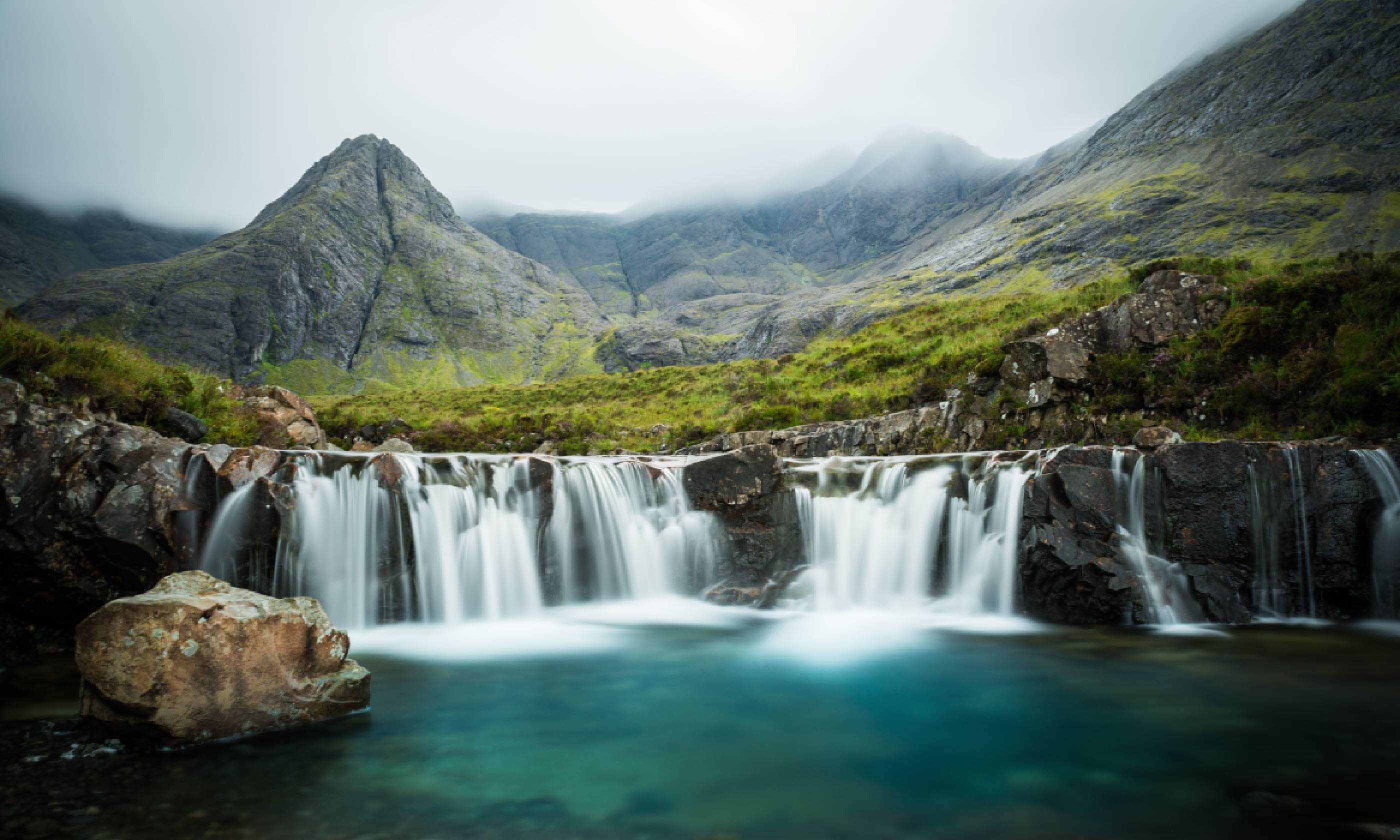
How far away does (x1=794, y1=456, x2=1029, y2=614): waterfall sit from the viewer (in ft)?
36.8

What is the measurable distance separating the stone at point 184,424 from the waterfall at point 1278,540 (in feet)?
64.5

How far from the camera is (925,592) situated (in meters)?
11.9

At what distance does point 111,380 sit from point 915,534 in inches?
621

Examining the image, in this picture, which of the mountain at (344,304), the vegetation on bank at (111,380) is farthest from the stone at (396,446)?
the mountain at (344,304)

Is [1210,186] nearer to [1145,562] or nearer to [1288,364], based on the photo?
[1288,364]

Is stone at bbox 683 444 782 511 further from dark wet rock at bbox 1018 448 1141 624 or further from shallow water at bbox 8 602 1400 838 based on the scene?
dark wet rock at bbox 1018 448 1141 624

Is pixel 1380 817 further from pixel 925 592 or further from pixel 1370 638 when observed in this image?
pixel 925 592

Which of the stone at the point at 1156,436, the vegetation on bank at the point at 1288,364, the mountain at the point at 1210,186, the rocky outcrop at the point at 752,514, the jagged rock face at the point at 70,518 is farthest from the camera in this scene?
the mountain at the point at 1210,186

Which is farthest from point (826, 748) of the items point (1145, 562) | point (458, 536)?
point (458, 536)

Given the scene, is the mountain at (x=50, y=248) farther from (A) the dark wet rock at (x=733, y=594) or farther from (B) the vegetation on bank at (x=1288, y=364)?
(B) the vegetation on bank at (x=1288, y=364)

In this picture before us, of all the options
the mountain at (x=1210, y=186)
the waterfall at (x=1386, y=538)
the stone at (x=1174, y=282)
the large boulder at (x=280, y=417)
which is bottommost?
the waterfall at (x=1386, y=538)

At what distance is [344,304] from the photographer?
117688mm

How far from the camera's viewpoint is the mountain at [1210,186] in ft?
172

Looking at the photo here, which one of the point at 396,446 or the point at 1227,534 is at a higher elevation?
the point at 396,446
